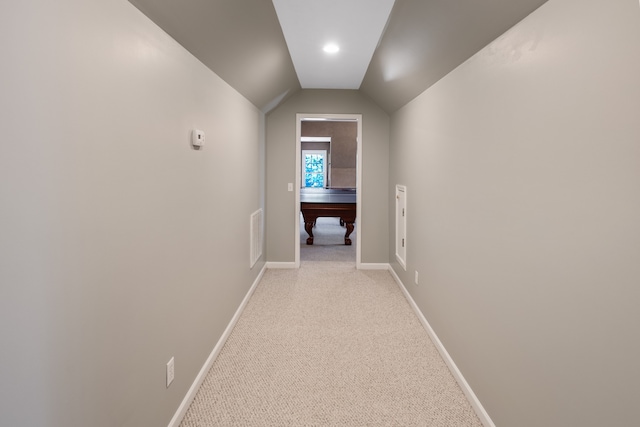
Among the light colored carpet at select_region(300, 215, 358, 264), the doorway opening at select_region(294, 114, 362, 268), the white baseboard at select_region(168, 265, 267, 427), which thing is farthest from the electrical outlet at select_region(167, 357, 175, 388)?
the doorway opening at select_region(294, 114, 362, 268)

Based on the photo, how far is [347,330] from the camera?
2.83m

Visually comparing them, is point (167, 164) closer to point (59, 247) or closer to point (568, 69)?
point (59, 247)

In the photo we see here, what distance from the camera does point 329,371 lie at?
7.34 ft

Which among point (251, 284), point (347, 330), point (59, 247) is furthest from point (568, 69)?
point (251, 284)

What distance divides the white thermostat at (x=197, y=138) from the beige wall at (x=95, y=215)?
0.07 metres

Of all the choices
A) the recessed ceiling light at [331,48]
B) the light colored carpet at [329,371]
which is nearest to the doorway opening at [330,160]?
the light colored carpet at [329,371]

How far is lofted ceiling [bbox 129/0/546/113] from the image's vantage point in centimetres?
156

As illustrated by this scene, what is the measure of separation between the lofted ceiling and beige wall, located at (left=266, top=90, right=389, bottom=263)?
0.76m

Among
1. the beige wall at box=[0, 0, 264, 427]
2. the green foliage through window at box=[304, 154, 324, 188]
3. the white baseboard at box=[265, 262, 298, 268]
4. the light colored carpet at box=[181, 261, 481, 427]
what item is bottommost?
the light colored carpet at box=[181, 261, 481, 427]

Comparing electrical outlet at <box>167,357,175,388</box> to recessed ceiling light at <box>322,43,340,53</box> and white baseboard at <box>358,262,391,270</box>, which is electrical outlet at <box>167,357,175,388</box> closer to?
recessed ceiling light at <box>322,43,340,53</box>

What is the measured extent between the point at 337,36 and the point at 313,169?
899 cm

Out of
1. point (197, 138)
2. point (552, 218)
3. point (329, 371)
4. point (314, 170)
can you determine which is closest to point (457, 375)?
point (329, 371)

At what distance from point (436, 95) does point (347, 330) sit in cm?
197

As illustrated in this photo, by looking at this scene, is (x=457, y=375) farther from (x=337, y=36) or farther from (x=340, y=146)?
(x=340, y=146)
